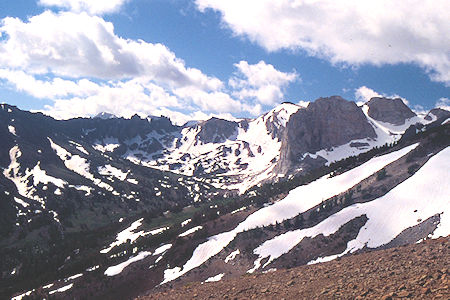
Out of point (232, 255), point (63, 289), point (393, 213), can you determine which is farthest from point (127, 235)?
point (393, 213)

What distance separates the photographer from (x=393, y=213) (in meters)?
61.4

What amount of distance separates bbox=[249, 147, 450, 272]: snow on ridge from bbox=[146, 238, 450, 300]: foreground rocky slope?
24.6 meters

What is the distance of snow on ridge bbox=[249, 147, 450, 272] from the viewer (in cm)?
5525

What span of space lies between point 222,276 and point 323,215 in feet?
87.6

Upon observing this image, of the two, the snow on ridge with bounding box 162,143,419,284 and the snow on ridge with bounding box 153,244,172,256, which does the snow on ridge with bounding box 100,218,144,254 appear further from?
the snow on ridge with bounding box 162,143,419,284

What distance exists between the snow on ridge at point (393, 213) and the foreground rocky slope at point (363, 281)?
80.6 ft

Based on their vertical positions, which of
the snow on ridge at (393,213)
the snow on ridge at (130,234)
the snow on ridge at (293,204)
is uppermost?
the snow on ridge at (130,234)

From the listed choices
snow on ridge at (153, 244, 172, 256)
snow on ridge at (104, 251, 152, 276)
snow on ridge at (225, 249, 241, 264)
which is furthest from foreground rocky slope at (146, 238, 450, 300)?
snow on ridge at (153, 244, 172, 256)

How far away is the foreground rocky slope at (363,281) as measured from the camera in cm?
1697

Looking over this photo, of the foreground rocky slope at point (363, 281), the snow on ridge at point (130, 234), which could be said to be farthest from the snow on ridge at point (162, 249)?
the foreground rocky slope at point (363, 281)

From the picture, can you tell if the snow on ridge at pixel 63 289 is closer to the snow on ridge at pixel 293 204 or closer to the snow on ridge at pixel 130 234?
the snow on ridge at pixel 293 204

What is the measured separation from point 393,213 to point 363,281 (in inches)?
1790

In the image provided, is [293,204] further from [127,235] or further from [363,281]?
[127,235]

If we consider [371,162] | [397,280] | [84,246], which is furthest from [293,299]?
[84,246]
